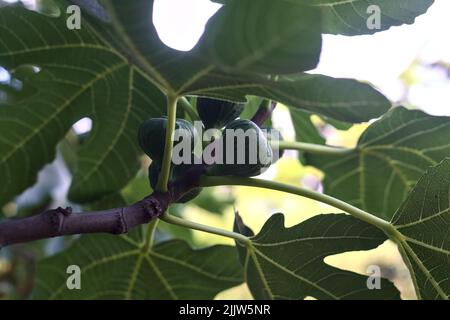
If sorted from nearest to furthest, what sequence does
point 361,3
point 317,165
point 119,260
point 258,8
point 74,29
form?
1. point 258,8
2. point 361,3
3. point 74,29
4. point 119,260
5. point 317,165

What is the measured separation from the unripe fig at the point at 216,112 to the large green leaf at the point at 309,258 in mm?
176

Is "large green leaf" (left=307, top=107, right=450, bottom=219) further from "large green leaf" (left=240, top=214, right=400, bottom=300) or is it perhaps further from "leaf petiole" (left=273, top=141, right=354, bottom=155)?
"large green leaf" (left=240, top=214, right=400, bottom=300)

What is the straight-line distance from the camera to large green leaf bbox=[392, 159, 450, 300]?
3.10 feet

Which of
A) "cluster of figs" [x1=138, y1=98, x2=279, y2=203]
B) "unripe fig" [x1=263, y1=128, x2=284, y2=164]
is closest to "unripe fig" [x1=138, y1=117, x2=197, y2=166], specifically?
"cluster of figs" [x1=138, y1=98, x2=279, y2=203]

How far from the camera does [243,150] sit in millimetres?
878

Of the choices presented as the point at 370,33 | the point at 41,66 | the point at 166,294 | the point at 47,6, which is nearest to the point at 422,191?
the point at 370,33

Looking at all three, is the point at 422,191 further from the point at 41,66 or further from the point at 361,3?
the point at 41,66

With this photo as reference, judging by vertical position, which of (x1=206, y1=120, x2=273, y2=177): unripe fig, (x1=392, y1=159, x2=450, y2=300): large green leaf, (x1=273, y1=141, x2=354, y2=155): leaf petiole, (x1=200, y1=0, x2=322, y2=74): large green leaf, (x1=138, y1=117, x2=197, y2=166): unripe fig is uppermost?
(x1=273, y1=141, x2=354, y2=155): leaf petiole

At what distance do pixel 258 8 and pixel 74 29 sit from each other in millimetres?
535

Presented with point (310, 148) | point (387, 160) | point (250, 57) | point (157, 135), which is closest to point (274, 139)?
point (310, 148)

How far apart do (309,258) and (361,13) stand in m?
0.40

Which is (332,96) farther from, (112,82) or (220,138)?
(112,82)

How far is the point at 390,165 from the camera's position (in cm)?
129

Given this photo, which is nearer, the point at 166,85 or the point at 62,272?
the point at 166,85
